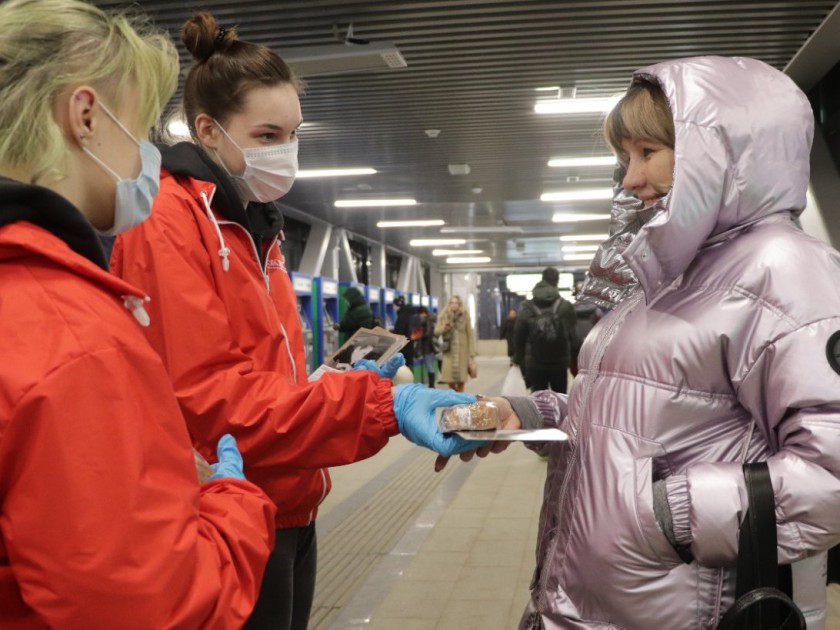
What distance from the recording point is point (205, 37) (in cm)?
186

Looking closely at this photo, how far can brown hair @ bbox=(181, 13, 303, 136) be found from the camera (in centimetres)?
184

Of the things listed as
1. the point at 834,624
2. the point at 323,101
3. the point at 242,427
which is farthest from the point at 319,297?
the point at 242,427

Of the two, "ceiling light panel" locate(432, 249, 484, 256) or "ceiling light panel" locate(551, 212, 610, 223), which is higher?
"ceiling light panel" locate(551, 212, 610, 223)

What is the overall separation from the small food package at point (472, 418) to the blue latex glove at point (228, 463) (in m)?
0.55

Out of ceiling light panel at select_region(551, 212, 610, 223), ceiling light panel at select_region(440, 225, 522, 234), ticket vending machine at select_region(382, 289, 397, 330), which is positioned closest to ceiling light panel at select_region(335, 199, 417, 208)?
ticket vending machine at select_region(382, 289, 397, 330)

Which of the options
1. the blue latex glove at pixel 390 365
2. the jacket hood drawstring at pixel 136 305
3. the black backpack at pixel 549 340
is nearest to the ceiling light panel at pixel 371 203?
the black backpack at pixel 549 340

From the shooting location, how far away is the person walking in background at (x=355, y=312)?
988 cm

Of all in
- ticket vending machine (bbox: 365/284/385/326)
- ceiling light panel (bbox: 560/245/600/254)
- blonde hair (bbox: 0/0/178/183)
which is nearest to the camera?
blonde hair (bbox: 0/0/178/183)

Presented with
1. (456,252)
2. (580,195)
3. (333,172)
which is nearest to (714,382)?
(333,172)

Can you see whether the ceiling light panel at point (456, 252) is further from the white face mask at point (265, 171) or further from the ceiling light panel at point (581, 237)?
the white face mask at point (265, 171)

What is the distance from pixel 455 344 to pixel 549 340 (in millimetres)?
5237

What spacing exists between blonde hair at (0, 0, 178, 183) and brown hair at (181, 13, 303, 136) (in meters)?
0.80

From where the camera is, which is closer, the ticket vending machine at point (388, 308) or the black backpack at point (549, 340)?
the black backpack at point (549, 340)

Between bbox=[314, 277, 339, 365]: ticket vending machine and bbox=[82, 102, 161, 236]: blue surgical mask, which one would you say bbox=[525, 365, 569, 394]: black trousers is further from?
bbox=[82, 102, 161, 236]: blue surgical mask
